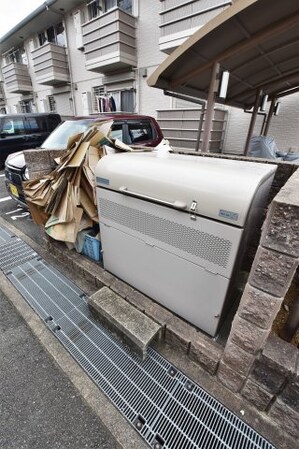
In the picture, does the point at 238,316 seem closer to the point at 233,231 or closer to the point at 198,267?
the point at 198,267

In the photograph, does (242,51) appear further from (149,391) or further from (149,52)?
(149,52)

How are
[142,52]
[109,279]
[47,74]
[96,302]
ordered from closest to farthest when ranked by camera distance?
[96,302] < [109,279] < [142,52] < [47,74]

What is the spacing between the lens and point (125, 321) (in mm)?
1777

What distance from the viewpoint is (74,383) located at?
61.1 inches

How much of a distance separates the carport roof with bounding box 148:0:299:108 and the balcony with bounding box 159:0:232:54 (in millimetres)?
3258

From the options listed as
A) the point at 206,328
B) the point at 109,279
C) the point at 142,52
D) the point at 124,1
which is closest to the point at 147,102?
the point at 142,52

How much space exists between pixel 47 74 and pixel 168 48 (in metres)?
7.85

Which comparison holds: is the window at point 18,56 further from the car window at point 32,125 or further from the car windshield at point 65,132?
the car windshield at point 65,132

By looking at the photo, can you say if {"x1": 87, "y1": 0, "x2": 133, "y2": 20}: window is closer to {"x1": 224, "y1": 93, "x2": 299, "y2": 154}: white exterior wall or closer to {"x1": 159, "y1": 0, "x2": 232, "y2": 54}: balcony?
{"x1": 159, "y1": 0, "x2": 232, "y2": 54}: balcony

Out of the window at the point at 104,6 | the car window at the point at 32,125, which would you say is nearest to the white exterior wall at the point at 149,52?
the window at the point at 104,6

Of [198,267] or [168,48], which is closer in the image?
[198,267]

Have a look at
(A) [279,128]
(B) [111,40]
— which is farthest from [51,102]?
(A) [279,128]

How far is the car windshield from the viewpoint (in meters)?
4.13

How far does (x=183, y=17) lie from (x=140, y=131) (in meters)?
4.26
